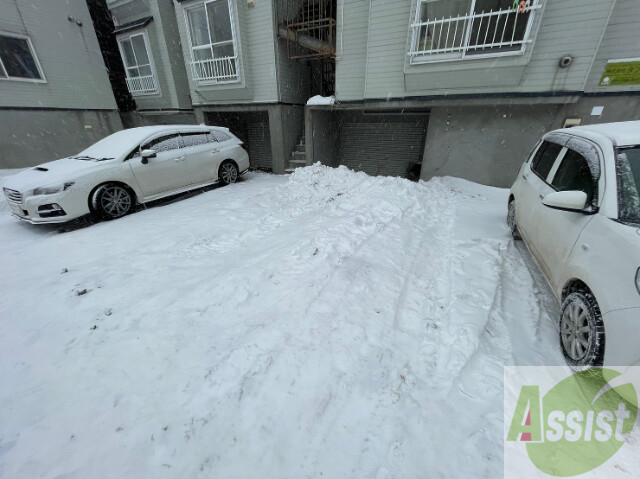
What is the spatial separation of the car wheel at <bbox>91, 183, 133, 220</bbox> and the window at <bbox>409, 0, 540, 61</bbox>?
7511mm

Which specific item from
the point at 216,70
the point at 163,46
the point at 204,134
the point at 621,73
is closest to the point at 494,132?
the point at 621,73

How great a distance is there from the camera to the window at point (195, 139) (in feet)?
21.5

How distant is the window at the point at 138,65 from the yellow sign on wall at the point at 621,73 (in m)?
15.6

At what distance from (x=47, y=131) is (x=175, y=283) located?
489 inches

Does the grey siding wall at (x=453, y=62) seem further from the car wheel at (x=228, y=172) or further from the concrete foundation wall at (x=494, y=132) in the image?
the car wheel at (x=228, y=172)

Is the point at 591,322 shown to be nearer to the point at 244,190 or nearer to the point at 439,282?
the point at 439,282

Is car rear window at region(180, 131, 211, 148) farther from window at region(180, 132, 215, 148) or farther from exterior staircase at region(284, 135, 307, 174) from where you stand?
exterior staircase at region(284, 135, 307, 174)

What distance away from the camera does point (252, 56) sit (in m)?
9.12

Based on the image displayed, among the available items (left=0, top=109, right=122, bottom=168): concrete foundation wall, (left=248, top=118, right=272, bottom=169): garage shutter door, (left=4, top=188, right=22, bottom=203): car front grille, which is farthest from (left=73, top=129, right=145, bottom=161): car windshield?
(left=0, top=109, right=122, bottom=168): concrete foundation wall

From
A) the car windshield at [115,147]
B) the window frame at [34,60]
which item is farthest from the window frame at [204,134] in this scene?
the window frame at [34,60]

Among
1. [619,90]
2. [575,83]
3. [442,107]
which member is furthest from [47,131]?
[619,90]

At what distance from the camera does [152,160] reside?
5898 millimetres

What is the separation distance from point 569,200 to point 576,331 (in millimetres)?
1134

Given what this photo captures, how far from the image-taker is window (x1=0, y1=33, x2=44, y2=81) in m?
9.38
